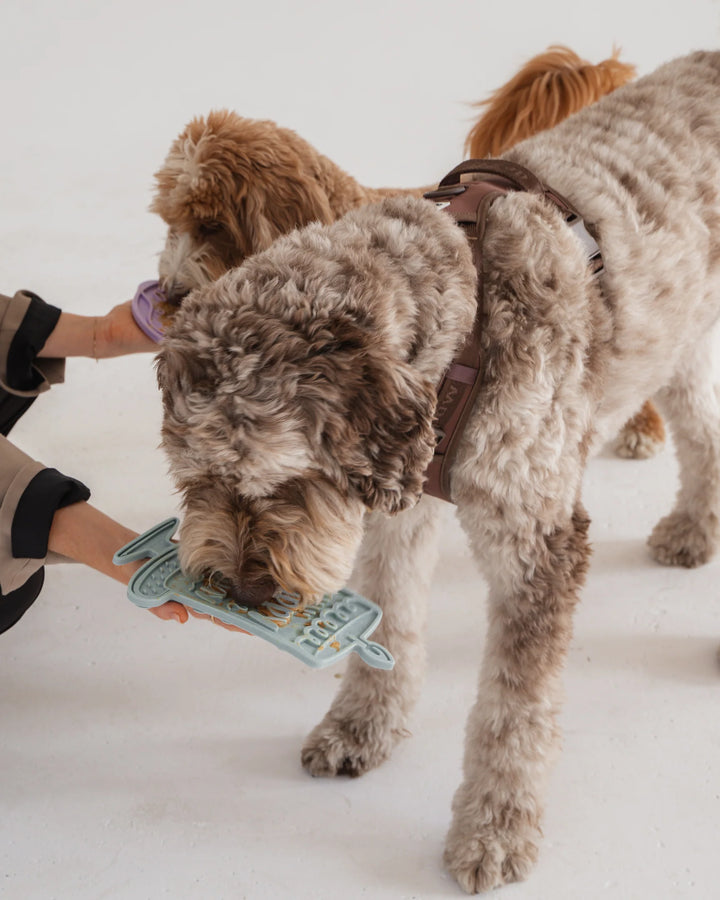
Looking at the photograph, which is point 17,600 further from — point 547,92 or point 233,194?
point 547,92

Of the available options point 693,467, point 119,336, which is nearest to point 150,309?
point 119,336

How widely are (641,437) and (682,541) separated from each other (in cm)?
63

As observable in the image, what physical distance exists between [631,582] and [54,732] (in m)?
1.71

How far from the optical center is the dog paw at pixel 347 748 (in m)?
2.62

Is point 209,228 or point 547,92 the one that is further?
point 547,92

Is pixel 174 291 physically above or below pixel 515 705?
above

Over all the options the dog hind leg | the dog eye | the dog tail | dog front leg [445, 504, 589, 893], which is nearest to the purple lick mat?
the dog eye

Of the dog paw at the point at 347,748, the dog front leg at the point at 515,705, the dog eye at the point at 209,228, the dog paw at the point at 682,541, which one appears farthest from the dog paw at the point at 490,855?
the dog eye at the point at 209,228

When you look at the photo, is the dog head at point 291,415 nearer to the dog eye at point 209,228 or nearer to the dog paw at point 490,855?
the dog paw at point 490,855

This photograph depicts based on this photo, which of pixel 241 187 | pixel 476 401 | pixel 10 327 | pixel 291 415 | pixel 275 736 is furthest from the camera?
pixel 10 327

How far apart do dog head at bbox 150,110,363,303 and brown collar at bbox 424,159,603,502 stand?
A: 25.1 inches

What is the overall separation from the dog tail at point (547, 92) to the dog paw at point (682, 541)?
1.28m

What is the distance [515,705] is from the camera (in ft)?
7.47

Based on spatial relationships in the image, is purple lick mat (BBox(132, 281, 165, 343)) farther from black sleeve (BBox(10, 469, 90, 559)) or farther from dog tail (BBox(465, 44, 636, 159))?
dog tail (BBox(465, 44, 636, 159))
